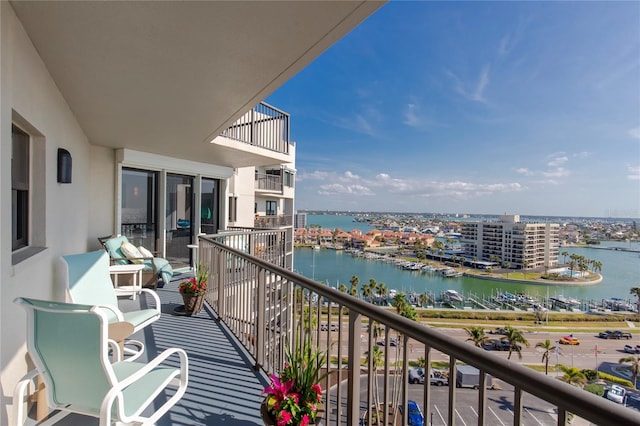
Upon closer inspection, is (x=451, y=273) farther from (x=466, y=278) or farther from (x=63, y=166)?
(x=63, y=166)

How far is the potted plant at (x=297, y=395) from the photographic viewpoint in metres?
1.64

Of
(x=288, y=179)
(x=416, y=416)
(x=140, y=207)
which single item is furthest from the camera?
(x=288, y=179)

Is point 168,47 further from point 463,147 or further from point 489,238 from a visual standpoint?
point 463,147

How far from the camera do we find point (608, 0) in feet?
45.9

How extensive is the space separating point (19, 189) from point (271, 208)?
1722cm

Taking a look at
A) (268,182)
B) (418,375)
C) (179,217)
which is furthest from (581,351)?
(179,217)

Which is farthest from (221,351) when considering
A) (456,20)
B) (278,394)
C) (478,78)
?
(478,78)

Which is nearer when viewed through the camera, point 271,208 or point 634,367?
point 634,367

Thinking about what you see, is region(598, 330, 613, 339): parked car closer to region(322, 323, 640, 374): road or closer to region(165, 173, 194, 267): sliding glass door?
region(322, 323, 640, 374): road

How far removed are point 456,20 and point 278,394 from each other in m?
26.7

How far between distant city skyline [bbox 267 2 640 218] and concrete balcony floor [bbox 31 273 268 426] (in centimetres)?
1719

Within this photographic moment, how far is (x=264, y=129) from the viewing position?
7.28 metres

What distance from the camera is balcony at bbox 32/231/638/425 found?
87 cm

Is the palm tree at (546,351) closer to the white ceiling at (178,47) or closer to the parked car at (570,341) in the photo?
the parked car at (570,341)
